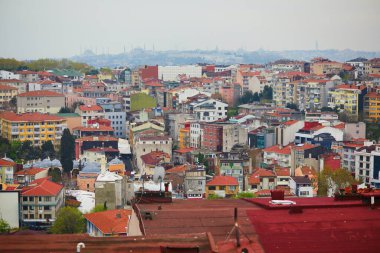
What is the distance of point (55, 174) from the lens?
37.2 feet

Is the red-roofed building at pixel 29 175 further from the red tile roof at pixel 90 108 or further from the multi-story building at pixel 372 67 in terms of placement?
the multi-story building at pixel 372 67

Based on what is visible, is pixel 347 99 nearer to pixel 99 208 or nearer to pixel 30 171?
pixel 30 171

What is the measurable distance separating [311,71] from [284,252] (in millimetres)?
23944

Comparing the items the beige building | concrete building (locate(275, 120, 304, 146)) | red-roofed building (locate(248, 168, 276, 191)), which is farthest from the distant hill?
red-roofed building (locate(248, 168, 276, 191))

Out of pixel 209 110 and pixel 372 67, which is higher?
pixel 372 67

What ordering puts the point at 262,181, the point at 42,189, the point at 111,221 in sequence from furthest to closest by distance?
the point at 262,181
the point at 42,189
the point at 111,221

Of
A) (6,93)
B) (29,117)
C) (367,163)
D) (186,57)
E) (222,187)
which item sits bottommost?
(186,57)

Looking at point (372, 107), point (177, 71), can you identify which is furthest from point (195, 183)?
point (177, 71)

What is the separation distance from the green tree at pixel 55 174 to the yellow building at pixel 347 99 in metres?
7.24

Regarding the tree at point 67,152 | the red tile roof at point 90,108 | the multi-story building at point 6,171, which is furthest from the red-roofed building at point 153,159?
the red tile roof at point 90,108

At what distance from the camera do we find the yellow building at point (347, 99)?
1761cm

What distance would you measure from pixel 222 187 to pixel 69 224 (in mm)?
2795

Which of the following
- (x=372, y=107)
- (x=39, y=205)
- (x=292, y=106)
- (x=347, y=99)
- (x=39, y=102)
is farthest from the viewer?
(x=292, y=106)

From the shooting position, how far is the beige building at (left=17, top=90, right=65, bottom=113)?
17.9 metres
